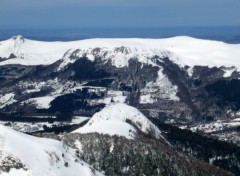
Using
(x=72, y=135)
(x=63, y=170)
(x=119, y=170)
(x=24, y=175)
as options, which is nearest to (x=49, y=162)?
(x=63, y=170)

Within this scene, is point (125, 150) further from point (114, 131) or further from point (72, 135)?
point (114, 131)

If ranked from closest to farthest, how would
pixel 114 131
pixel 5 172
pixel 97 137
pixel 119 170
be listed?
pixel 5 172
pixel 119 170
pixel 97 137
pixel 114 131

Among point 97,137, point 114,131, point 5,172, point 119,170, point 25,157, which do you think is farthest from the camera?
point 114,131

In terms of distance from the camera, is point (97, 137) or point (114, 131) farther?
point (114, 131)

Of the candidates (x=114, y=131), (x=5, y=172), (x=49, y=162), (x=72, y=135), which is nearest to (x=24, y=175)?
(x=5, y=172)

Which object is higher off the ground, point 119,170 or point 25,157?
point 25,157

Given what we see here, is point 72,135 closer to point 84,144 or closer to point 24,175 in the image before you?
point 84,144
